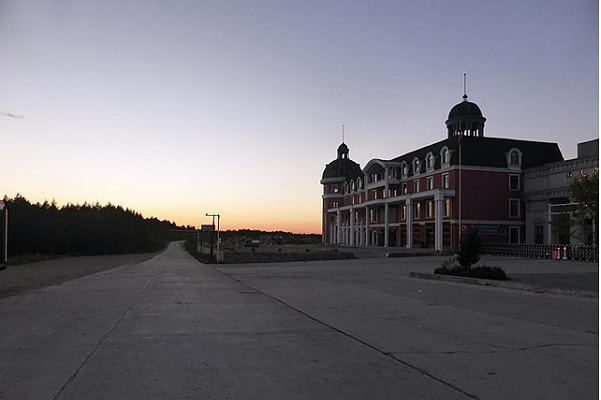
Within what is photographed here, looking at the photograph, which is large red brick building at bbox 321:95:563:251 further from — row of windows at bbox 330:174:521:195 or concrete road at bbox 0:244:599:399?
concrete road at bbox 0:244:599:399

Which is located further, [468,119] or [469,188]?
[468,119]

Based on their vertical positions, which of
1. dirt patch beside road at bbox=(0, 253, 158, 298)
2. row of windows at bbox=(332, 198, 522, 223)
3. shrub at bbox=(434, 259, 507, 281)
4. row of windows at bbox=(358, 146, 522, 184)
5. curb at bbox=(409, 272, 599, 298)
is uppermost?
row of windows at bbox=(358, 146, 522, 184)

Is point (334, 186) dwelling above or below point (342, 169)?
below

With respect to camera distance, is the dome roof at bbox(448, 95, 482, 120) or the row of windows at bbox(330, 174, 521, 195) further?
the dome roof at bbox(448, 95, 482, 120)

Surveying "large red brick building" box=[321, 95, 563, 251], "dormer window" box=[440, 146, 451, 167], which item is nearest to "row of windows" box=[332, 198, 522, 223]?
"large red brick building" box=[321, 95, 563, 251]

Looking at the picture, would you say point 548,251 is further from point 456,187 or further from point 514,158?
point 514,158

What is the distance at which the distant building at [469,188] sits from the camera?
6312 centimetres

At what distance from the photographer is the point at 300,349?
888 centimetres

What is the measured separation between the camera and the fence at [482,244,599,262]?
136 ft

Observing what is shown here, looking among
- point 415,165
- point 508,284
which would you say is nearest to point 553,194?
point 415,165

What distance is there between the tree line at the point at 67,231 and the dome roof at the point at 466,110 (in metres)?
62.6

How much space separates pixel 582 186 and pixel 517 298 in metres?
31.8

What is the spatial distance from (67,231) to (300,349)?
321ft

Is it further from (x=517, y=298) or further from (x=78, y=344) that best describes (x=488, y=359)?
(x=517, y=298)
